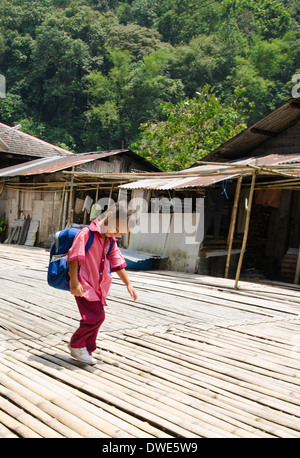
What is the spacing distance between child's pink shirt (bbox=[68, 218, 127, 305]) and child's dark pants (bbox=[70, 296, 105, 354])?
0.22 ft

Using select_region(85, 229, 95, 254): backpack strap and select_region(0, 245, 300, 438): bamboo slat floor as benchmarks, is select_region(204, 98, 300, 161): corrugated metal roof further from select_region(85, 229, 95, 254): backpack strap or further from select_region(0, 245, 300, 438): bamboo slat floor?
select_region(85, 229, 95, 254): backpack strap

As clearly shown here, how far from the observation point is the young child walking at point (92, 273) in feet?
11.8

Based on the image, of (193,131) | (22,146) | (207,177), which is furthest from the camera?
(193,131)

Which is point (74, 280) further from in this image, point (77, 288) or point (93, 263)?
point (93, 263)

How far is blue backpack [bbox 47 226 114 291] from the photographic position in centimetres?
369

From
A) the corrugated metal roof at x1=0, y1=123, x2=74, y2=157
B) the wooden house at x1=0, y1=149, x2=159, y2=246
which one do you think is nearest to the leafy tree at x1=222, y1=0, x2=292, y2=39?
the corrugated metal roof at x1=0, y1=123, x2=74, y2=157

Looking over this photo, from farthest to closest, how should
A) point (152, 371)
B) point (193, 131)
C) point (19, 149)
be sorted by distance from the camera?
point (193, 131) < point (19, 149) < point (152, 371)

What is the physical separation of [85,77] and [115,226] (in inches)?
1583

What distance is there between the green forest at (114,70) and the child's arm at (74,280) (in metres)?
33.2

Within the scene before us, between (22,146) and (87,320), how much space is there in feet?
60.1

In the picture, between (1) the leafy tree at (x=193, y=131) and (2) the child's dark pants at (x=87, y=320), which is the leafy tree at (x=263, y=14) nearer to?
(1) the leafy tree at (x=193, y=131)

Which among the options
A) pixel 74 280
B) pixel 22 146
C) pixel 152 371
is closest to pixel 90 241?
pixel 74 280

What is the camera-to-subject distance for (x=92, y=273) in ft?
12.2

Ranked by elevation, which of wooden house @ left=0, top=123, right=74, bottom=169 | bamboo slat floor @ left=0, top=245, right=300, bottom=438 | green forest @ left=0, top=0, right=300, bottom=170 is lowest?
bamboo slat floor @ left=0, top=245, right=300, bottom=438
